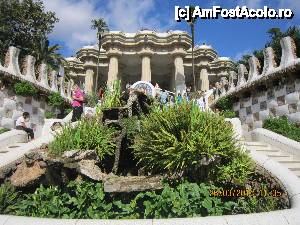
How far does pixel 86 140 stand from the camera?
8.52m

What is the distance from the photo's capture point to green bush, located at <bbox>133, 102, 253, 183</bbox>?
282 inches

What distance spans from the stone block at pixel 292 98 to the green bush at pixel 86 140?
9.95 meters

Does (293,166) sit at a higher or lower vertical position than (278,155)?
lower

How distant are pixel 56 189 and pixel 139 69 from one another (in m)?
49.6

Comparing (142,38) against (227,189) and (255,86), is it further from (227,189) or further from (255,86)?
(227,189)

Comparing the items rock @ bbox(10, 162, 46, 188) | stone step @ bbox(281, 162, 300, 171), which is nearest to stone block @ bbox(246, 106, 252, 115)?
stone step @ bbox(281, 162, 300, 171)

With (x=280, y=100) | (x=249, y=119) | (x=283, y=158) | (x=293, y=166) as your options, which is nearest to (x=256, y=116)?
(x=249, y=119)

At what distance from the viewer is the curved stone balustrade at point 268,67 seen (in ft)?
52.5

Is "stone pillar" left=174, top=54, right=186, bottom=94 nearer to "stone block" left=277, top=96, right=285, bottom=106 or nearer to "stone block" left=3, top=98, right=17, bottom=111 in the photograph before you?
"stone block" left=277, top=96, right=285, bottom=106

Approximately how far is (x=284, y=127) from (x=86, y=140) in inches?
352

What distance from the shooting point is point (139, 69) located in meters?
56.1

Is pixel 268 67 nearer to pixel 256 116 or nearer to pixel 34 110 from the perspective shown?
pixel 256 116

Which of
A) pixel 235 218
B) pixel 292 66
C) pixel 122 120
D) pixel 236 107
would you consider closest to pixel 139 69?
pixel 236 107

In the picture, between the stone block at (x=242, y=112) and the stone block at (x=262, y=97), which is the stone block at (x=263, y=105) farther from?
the stone block at (x=242, y=112)
